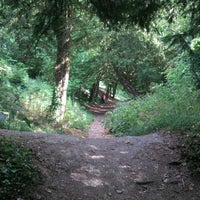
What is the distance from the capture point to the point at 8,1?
262 inches

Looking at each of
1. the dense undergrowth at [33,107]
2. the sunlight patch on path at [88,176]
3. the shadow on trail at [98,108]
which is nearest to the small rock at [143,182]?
the sunlight patch on path at [88,176]

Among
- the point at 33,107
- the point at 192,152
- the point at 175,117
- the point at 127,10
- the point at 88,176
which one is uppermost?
the point at 127,10

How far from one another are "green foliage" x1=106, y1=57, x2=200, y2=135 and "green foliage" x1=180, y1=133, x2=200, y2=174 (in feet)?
4.85

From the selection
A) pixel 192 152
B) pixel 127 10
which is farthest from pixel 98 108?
pixel 127 10

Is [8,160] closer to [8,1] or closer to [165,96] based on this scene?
[8,1]

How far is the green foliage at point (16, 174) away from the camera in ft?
14.7

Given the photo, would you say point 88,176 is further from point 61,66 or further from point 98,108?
point 98,108

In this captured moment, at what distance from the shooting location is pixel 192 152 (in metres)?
7.09

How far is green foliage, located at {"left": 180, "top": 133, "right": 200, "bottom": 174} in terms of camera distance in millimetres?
6738

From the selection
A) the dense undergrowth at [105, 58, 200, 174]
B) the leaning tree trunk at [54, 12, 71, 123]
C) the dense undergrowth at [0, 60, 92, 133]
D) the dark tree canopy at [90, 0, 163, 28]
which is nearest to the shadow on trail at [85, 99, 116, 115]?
the dense undergrowth at [0, 60, 92, 133]

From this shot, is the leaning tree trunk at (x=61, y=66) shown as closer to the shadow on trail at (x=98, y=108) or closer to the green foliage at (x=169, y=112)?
the green foliage at (x=169, y=112)

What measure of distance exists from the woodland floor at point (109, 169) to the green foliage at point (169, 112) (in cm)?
142

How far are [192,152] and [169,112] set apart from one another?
4391mm

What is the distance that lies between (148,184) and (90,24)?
10.6 m
